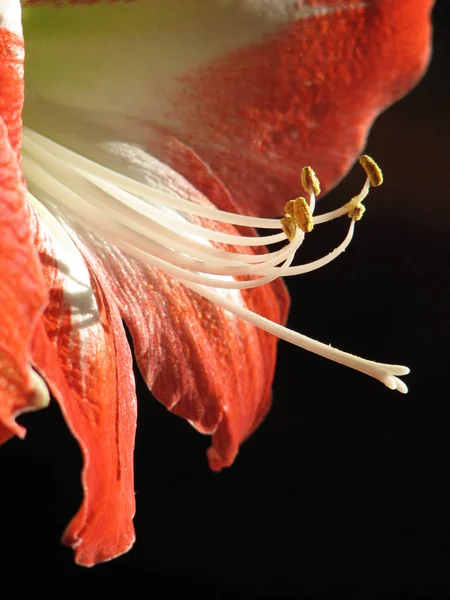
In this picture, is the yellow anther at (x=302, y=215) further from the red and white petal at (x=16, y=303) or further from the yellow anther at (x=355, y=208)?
the red and white petal at (x=16, y=303)

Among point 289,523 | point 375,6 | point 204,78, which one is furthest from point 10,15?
point 289,523

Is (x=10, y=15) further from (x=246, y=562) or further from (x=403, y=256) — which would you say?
(x=246, y=562)

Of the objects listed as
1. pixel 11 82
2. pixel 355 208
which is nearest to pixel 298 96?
pixel 355 208

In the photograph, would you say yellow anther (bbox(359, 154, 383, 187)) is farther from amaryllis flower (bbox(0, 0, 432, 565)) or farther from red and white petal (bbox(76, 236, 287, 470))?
red and white petal (bbox(76, 236, 287, 470))

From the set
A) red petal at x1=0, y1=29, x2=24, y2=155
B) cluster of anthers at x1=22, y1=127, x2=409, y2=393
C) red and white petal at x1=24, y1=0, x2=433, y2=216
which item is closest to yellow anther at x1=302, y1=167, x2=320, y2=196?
cluster of anthers at x1=22, y1=127, x2=409, y2=393

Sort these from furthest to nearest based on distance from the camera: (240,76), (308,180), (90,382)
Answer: (240,76) < (308,180) < (90,382)

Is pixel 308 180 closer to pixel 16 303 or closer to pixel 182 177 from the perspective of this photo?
pixel 182 177

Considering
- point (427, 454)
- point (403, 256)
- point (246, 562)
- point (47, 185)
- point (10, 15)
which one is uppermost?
point (10, 15)
